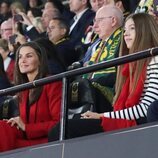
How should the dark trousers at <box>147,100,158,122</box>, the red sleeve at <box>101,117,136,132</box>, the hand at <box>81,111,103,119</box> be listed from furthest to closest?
the hand at <box>81,111,103,119</box> < the red sleeve at <box>101,117,136,132</box> < the dark trousers at <box>147,100,158,122</box>

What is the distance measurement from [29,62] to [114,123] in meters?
1.38

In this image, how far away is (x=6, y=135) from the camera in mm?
6867

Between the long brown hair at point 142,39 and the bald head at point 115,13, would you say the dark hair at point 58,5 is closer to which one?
the bald head at point 115,13

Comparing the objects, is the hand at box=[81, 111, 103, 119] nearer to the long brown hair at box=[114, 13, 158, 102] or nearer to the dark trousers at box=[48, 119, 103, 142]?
the dark trousers at box=[48, 119, 103, 142]

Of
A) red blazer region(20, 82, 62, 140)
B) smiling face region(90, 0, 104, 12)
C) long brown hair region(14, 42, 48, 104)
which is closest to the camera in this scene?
red blazer region(20, 82, 62, 140)

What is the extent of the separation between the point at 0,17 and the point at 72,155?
6953 millimetres

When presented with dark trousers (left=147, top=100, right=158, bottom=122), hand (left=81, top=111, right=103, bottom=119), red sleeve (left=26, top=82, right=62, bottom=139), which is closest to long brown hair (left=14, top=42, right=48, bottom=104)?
red sleeve (left=26, top=82, right=62, bottom=139)

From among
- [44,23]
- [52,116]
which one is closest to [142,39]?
[52,116]

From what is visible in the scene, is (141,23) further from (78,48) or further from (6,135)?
(78,48)

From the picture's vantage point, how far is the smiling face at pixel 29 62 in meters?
7.28

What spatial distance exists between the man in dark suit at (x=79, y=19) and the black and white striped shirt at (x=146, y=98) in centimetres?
373

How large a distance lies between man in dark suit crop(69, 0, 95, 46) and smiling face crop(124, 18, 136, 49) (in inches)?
118

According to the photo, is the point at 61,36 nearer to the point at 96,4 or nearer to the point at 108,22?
the point at 96,4

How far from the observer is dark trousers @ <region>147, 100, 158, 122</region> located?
5.72 metres
